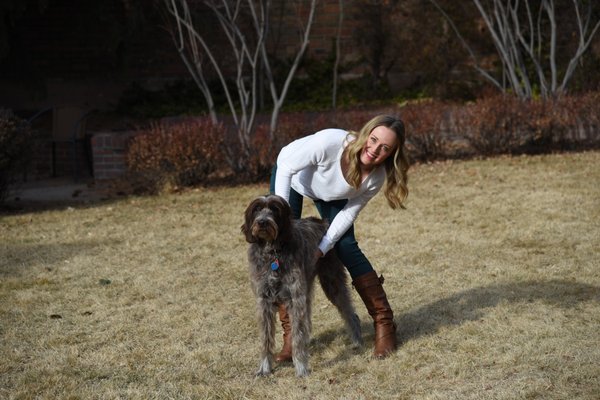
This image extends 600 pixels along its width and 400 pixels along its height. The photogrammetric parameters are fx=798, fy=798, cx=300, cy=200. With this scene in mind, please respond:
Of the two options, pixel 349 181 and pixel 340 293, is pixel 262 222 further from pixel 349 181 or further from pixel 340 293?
pixel 340 293

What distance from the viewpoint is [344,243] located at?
5156mm

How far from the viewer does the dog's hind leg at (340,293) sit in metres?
5.27

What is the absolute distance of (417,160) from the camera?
12.4 metres

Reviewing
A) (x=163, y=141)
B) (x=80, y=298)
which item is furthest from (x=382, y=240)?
(x=163, y=141)

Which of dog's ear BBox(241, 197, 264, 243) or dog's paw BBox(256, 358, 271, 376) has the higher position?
dog's ear BBox(241, 197, 264, 243)

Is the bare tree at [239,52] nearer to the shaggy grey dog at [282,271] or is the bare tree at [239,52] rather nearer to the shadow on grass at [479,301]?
the shadow on grass at [479,301]

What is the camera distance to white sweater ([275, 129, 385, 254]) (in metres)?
4.87

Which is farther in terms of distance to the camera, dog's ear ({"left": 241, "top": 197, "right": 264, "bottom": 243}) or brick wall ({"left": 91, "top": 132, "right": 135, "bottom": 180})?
brick wall ({"left": 91, "top": 132, "right": 135, "bottom": 180})

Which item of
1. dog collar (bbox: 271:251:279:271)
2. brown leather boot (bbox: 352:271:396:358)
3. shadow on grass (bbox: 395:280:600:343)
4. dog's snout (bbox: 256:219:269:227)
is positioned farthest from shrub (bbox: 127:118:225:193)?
Answer: dog's snout (bbox: 256:219:269:227)

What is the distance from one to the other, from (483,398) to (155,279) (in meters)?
3.74

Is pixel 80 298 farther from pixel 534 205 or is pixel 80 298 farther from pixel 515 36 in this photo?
pixel 515 36

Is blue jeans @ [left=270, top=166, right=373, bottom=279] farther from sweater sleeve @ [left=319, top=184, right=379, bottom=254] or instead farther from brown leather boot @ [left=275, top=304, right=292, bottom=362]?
brown leather boot @ [left=275, top=304, right=292, bottom=362]

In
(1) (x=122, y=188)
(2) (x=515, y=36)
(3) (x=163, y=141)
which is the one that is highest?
(2) (x=515, y=36)

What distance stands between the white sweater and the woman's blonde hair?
6 cm
